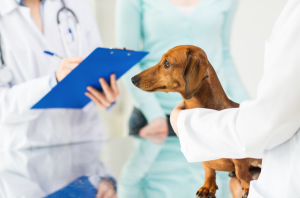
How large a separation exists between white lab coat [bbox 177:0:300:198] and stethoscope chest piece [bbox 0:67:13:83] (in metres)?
0.71

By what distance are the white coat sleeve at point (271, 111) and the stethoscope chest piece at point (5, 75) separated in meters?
0.75

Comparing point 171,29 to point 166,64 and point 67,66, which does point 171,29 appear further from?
point 166,64

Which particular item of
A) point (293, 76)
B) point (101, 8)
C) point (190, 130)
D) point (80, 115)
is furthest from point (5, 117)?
point (101, 8)

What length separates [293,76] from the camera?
310 millimetres

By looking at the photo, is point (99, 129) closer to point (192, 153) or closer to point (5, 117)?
point (5, 117)

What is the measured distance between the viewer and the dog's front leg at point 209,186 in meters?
A: 0.49

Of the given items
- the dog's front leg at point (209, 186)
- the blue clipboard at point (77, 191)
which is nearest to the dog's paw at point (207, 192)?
the dog's front leg at point (209, 186)

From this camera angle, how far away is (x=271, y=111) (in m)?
0.33

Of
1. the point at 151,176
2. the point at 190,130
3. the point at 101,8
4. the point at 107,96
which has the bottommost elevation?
the point at 151,176

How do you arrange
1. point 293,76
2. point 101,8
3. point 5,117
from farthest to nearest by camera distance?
point 101,8 < point 5,117 < point 293,76

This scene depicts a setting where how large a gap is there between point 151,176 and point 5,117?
55 centimetres

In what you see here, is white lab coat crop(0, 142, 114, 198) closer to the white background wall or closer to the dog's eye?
the dog's eye

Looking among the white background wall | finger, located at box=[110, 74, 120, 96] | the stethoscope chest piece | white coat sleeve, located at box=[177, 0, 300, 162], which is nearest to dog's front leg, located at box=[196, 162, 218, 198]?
white coat sleeve, located at box=[177, 0, 300, 162]

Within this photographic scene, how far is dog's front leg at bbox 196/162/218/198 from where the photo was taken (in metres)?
0.49
